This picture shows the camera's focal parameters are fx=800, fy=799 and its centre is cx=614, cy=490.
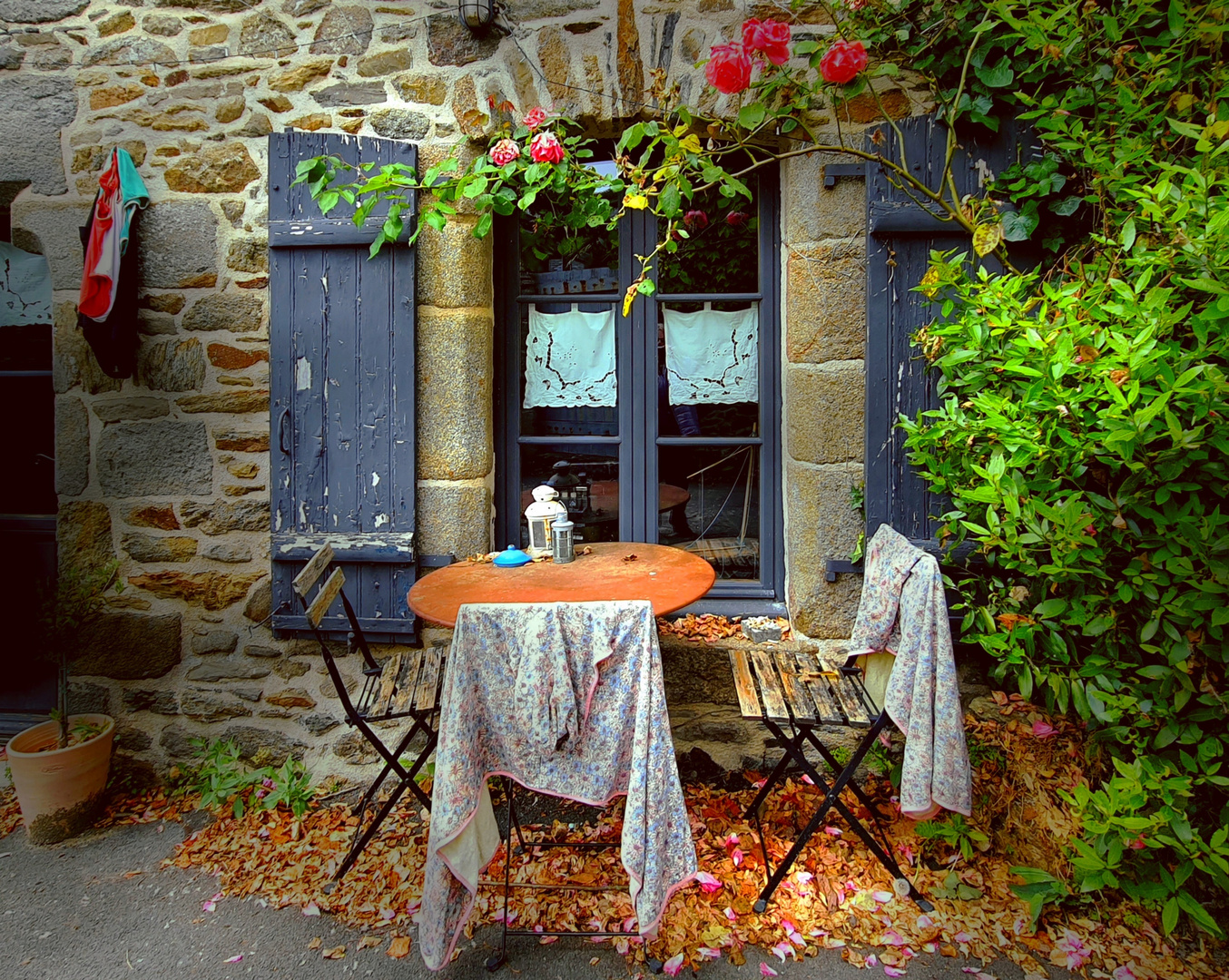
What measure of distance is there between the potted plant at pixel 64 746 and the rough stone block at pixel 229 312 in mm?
997

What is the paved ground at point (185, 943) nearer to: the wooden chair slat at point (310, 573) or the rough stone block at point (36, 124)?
the wooden chair slat at point (310, 573)

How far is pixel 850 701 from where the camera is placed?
93.1 inches

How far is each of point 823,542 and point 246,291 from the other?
2.33 m

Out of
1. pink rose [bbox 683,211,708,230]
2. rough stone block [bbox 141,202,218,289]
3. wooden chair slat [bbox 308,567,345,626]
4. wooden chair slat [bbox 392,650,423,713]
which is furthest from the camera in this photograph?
pink rose [bbox 683,211,708,230]

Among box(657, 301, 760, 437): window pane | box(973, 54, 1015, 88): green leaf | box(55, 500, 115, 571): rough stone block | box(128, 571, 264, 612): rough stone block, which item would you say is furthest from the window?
box(55, 500, 115, 571): rough stone block

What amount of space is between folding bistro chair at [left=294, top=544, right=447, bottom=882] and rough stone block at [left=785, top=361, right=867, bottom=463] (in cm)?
149

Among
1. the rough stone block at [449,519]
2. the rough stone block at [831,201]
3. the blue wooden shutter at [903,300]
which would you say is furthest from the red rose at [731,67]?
the rough stone block at [449,519]

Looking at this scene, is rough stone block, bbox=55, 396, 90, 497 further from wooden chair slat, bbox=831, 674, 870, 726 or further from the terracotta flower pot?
wooden chair slat, bbox=831, 674, 870, 726

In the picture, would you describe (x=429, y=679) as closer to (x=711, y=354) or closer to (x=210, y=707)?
(x=210, y=707)

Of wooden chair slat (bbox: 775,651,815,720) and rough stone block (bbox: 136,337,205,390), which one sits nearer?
wooden chair slat (bbox: 775,651,815,720)

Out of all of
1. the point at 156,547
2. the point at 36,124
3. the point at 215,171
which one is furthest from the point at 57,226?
the point at 156,547

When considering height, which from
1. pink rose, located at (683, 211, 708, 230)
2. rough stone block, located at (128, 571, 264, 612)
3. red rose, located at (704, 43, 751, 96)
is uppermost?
red rose, located at (704, 43, 751, 96)

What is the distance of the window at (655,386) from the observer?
311cm

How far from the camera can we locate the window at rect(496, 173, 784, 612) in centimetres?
311
